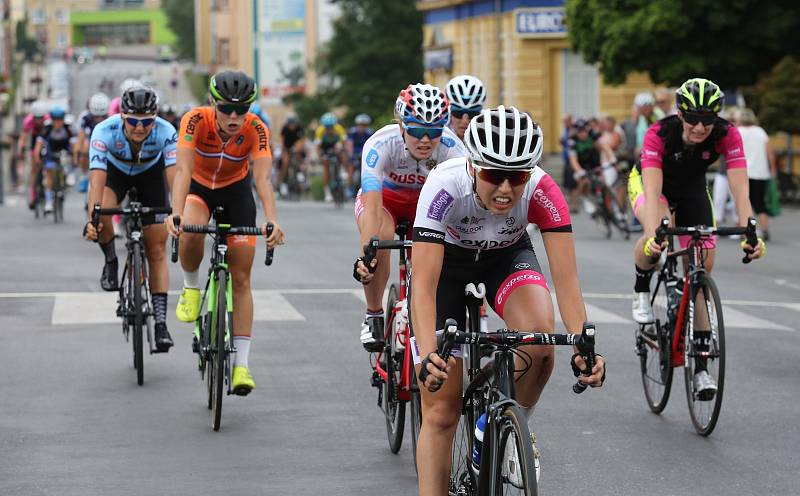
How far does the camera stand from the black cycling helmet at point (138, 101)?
11.1 meters

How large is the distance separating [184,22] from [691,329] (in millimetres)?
144874

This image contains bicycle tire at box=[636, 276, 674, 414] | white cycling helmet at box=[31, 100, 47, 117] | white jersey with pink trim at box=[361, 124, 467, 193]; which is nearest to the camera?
white jersey with pink trim at box=[361, 124, 467, 193]

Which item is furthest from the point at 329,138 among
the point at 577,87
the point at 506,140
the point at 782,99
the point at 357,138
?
the point at 506,140

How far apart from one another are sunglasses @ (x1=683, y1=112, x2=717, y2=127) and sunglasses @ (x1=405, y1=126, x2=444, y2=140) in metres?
1.65

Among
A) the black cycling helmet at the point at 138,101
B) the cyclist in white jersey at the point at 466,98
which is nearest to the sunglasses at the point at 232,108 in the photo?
the cyclist in white jersey at the point at 466,98

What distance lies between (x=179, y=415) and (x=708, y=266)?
3231 mm

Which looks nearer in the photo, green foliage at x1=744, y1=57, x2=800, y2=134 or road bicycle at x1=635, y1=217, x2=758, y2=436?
road bicycle at x1=635, y1=217, x2=758, y2=436

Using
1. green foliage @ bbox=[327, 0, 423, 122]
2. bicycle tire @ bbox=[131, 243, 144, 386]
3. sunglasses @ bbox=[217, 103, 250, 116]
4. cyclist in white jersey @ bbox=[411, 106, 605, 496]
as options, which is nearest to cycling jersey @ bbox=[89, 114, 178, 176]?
bicycle tire @ bbox=[131, 243, 144, 386]

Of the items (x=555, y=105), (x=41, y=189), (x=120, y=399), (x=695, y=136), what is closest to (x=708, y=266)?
(x=695, y=136)

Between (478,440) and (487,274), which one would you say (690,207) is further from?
(478,440)

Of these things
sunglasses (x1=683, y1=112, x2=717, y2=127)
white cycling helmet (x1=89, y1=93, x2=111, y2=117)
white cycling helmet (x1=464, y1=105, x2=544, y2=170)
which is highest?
white cycling helmet (x1=89, y1=93, x2=111, y2=117)

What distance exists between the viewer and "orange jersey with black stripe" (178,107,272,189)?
32.5 ft

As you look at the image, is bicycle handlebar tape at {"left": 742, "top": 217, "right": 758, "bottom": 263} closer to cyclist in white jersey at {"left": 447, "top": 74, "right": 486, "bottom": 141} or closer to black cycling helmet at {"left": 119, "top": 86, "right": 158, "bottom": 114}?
cyclist in white jersey at {"left": 447, "top": 74, "right": 486, "bottom": 141}

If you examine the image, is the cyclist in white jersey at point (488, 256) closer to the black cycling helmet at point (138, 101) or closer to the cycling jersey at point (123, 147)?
the black cycling helmet at point (138, 101)
